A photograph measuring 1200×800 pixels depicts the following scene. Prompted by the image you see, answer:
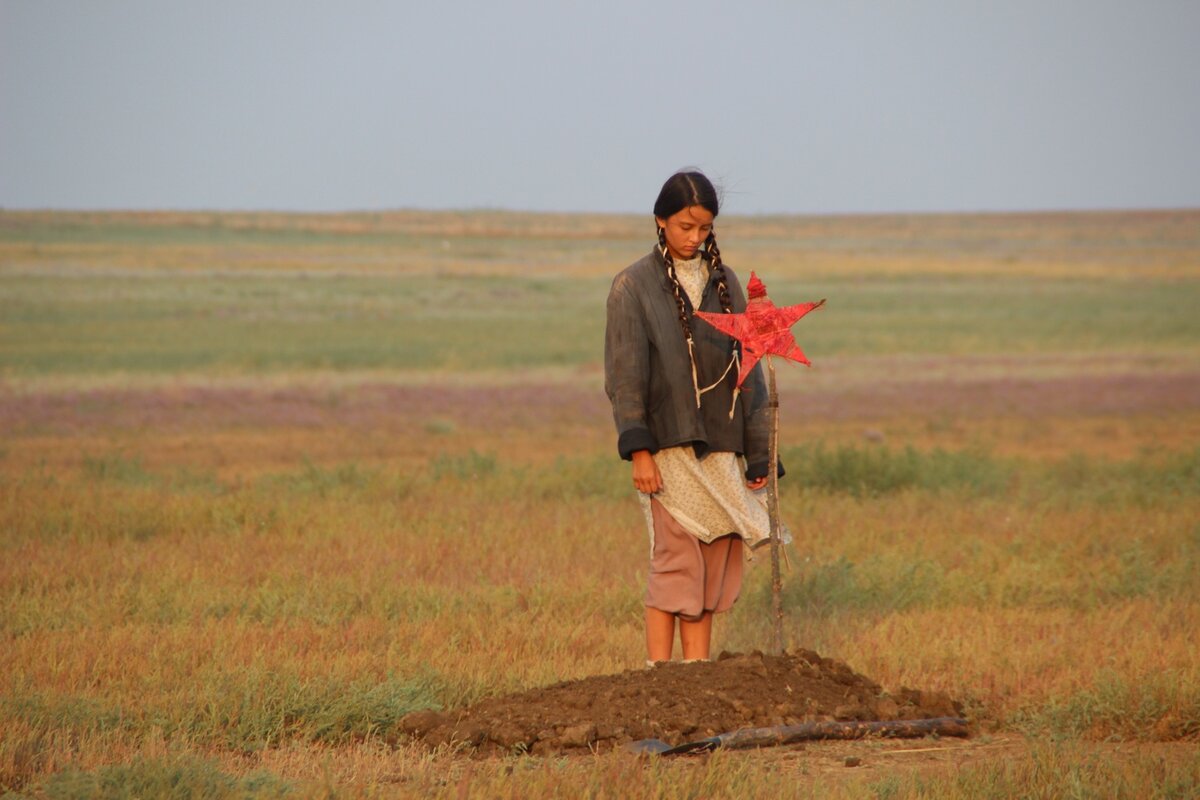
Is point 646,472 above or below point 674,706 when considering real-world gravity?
above

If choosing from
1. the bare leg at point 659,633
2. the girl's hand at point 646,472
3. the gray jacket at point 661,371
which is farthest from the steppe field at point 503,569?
the gray jacket at point 661,371

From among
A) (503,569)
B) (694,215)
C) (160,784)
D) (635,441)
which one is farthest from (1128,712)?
(503,569)

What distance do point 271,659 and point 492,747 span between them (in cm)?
173

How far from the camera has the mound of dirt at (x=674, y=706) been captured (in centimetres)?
546

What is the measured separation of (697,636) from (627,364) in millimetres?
1176

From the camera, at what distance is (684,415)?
6.17 meters

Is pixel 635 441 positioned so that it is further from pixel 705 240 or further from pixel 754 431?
pixel 705 240

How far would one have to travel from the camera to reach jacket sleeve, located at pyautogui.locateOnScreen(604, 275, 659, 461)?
20.0ft

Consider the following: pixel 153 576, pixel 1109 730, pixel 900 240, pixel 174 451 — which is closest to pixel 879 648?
pixel 1109 730

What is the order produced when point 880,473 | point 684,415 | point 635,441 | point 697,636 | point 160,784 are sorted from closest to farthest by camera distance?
point 160,784 < point 635,441 < point 684,415 < point 697,636 < point 880,473

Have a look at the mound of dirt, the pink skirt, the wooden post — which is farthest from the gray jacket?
the mound of dirt

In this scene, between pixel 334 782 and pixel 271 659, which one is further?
pixel 271 659

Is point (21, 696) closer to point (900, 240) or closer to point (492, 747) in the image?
point (492, 747)

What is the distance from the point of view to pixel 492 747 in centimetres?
547
